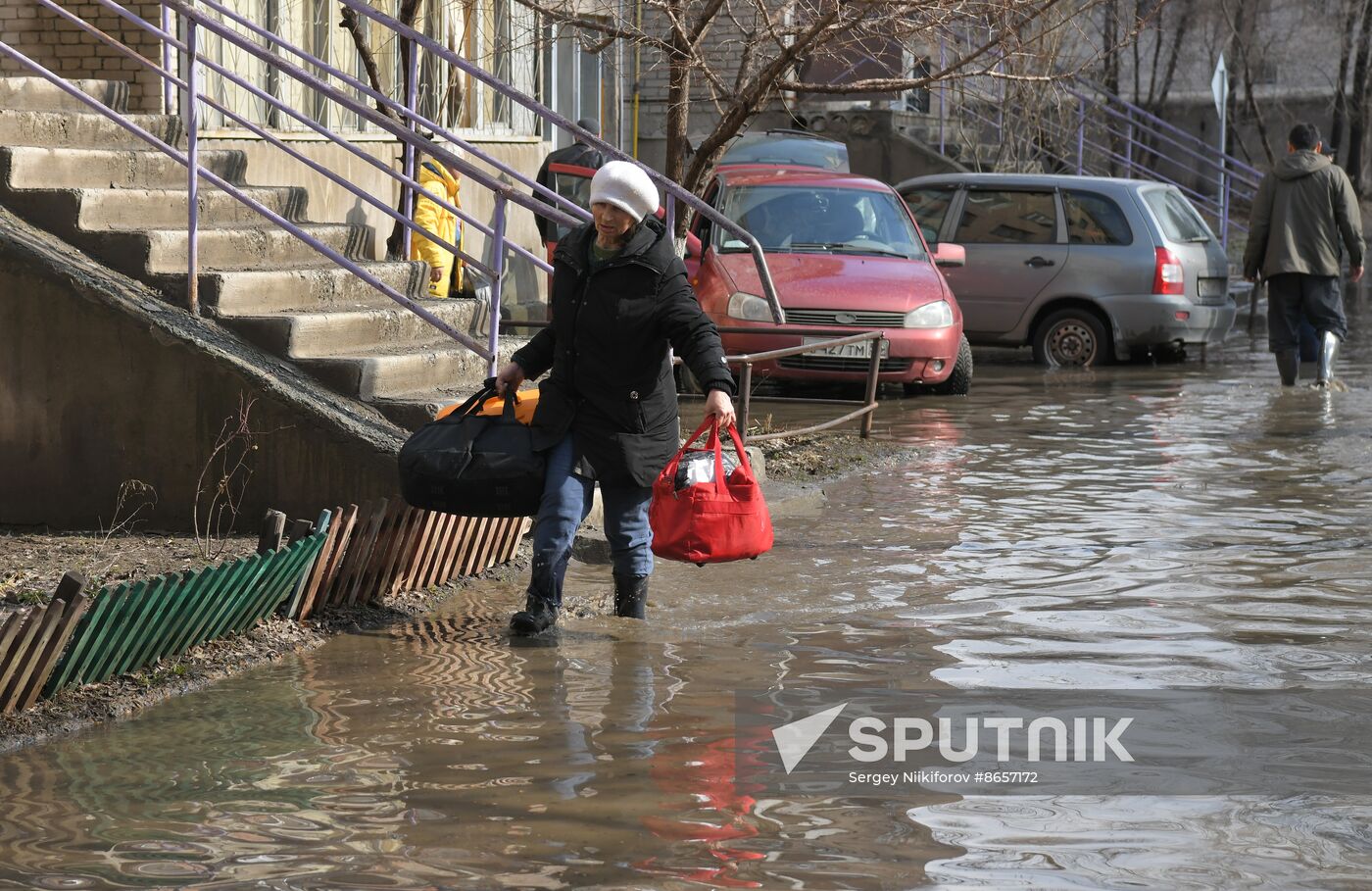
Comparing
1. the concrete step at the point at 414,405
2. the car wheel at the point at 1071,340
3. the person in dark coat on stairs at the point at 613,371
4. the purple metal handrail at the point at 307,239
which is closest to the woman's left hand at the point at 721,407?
the person in dark coat on stairs at the point at 613,371

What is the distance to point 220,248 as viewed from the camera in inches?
351

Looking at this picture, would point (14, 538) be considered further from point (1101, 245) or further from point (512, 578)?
point (1101, 245)

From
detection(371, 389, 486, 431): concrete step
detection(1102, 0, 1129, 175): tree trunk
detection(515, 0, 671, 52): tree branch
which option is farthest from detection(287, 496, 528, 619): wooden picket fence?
detection(1102, 0, 1129, 175): tree trunk

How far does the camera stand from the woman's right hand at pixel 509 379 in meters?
6.69

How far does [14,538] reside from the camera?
8.14 meters

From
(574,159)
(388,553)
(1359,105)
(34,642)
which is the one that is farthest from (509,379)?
(1359,105)

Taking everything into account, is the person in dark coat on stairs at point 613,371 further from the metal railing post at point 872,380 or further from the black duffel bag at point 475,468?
the metal railing post at point 872,380

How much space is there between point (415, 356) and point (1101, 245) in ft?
31.0

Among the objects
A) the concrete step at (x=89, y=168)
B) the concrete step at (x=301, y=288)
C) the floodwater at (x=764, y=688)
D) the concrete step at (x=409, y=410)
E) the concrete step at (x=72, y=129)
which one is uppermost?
the concrete step at (x=72, y=129)

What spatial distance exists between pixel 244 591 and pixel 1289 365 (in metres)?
10.6

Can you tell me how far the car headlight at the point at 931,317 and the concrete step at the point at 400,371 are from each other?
5.27m

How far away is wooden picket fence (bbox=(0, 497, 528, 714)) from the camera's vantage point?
5336 mm

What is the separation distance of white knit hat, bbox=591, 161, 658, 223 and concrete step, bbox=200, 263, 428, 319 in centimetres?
271

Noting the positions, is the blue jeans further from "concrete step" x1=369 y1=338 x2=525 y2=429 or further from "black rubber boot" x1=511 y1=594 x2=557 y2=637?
"concrete step" x1=369 y1=338 x2=525 y2=429
